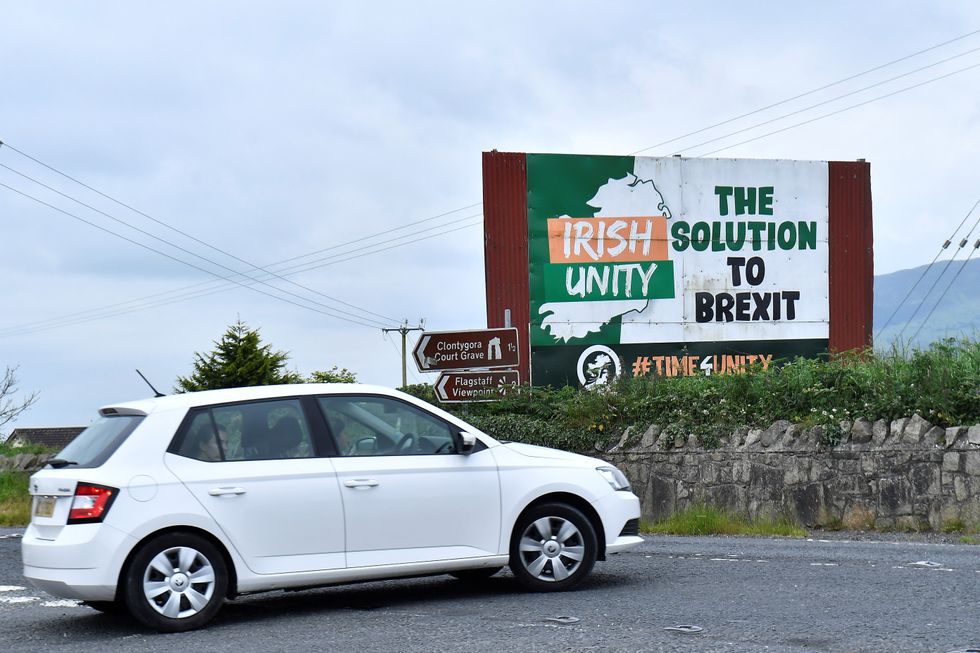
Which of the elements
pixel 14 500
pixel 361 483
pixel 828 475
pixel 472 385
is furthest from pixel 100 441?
pixel 14 500

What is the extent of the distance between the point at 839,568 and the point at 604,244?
14.1 m

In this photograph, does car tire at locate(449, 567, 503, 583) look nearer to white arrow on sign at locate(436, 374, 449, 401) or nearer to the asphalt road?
the asphalt road

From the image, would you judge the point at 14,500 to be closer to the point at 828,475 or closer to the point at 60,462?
Result: the point at 828,475

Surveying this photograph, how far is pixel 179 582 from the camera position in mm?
8078

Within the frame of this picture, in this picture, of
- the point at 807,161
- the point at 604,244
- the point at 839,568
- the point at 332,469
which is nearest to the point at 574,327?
the point at 604,244

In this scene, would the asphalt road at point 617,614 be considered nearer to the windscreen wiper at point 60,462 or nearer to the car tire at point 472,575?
the car tire at point 472,575

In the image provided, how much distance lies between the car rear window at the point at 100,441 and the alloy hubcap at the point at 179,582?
820mm

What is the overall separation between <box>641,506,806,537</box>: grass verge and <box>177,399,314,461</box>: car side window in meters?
8.24

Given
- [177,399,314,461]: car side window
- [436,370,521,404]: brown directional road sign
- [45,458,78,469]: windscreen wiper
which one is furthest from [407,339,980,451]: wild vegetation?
[45,458,78,469]: windscreen wiper

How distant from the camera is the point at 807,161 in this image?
25500mm

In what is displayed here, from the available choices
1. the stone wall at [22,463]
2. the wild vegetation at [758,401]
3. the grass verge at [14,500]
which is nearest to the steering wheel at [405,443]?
the wild vegetation at [758,401]

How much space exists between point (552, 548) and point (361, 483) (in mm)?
1584

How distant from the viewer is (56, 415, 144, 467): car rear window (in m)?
8.30

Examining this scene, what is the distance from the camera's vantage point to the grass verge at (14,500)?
68.0 ft
